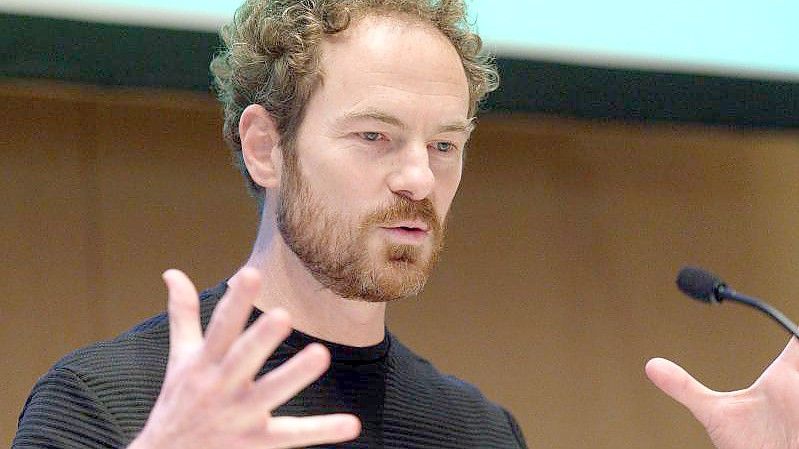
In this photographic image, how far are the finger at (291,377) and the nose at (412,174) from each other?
2.07ft

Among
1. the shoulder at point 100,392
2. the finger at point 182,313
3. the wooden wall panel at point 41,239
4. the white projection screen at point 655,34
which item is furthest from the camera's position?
the white projection screen at point 655,34

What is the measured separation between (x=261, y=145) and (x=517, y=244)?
170 cm

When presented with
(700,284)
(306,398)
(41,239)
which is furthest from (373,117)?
(41,239)

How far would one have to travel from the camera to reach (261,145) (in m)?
2.05

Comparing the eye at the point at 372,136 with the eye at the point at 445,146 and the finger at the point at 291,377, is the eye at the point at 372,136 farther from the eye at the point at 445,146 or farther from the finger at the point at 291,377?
the finger at the point at 291,377

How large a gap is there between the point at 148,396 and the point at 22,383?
4.23 feet

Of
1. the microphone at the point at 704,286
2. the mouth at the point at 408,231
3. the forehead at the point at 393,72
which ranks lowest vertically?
the microphone at the point at 704,286

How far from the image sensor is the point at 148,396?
178 centimetres

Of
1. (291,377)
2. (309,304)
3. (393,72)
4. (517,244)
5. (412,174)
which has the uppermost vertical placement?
(393,72)

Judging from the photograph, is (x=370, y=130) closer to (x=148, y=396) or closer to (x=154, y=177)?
(x=148, y=396)

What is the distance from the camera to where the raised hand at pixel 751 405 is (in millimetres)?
1761

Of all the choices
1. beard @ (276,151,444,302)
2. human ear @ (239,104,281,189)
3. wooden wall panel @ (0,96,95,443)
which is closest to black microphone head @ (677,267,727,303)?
beard @ (276,151,444,302)

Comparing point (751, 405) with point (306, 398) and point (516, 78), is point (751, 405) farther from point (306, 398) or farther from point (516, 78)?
point (516, 78)

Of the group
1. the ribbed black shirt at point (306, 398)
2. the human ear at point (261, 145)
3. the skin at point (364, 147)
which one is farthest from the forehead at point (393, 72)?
the ribbed black shirt at point (306, 398)
